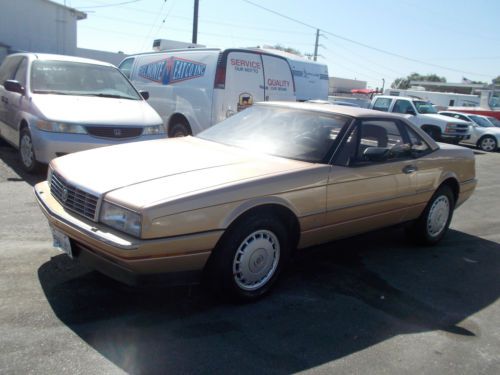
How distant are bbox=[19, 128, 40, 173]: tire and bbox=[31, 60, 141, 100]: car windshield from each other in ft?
2.21

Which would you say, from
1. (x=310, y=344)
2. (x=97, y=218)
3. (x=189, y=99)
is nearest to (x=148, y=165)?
(x=97, y=218)

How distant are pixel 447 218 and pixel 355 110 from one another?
1930 mm

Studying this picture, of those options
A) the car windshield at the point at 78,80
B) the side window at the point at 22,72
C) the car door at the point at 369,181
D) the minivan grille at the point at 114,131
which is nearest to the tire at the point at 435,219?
the car door at the point at 369,181

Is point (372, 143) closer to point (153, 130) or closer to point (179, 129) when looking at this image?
point (153, 130)

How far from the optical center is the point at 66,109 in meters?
6.42

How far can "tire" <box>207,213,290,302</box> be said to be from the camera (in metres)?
3.26

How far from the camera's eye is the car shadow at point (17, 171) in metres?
6.46

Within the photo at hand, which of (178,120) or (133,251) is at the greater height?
(178,120)

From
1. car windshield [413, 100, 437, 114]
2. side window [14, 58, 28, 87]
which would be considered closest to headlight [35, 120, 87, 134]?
side window [14, 58, 28, 87]

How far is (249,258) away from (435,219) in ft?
9.38

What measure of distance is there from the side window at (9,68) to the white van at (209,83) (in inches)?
106

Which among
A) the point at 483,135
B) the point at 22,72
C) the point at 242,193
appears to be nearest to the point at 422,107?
the point at 483,135

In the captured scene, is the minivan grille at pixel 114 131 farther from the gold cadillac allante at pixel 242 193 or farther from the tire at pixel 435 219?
the tire at pixel 435 219

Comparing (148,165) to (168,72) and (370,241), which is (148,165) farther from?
(168,72)
